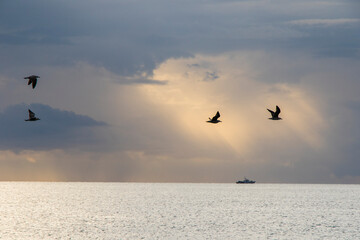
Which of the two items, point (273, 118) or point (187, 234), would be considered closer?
point (273, 118)

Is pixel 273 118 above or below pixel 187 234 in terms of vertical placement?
above

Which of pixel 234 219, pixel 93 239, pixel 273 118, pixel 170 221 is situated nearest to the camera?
pixel 273 118

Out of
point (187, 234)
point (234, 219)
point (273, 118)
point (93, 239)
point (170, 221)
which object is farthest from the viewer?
point (234, 219)

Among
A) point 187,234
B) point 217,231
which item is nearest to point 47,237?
point 187,234

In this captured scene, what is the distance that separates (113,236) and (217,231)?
2116 cm

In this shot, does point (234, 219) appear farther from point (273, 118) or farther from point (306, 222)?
point (273, 118)

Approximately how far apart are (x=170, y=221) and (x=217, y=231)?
21.1 meters

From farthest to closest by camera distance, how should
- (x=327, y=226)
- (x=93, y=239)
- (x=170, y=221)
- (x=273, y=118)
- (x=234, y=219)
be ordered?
(x=234, y=219) → (x=170, y=221) → (x=327, y=226) → (x=93, y=239) → (x=273, y=118)

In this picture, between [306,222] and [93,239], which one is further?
[306,222]

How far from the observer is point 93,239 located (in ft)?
294

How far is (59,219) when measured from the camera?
426 ft

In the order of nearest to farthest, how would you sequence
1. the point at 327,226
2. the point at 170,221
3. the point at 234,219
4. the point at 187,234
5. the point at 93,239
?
the point at 93,239, the point at 187,234, the point at 327,226, the point at 170,221, the point at 234,219

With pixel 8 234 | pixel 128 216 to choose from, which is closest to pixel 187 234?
pixel 8 234

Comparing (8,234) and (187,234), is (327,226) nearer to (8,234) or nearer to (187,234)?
(187,234)
